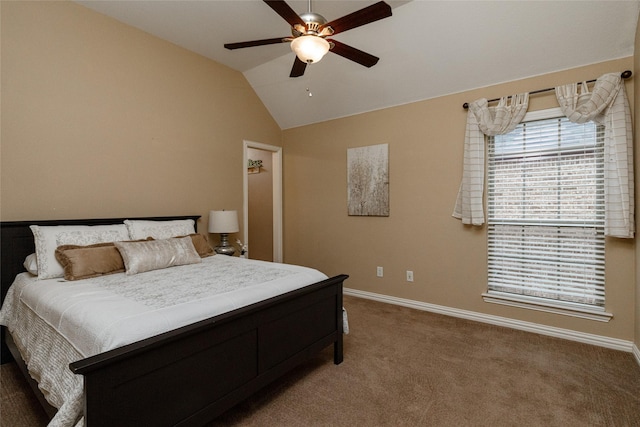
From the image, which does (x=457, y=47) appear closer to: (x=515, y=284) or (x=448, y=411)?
(x=515, y=284)

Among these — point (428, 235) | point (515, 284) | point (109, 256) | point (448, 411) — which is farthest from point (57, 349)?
point (515, 284)

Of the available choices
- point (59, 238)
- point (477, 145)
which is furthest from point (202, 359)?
point (477, 145)

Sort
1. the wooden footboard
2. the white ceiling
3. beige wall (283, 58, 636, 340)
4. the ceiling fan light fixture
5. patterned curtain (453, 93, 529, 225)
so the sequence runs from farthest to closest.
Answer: patterned curtain (453, 93, 529, 225) < beige wall (283, 58, 636, 340) < the white ceiling < the ceiling fan light fixture < the wooden footboard

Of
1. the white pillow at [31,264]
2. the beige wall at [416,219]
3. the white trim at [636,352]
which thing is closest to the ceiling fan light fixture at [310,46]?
the beige wall at [416,219]

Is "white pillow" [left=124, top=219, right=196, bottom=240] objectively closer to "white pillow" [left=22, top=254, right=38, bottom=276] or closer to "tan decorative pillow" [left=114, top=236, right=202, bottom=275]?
"tan decorative pillow" [left=114, top=236, right=202, bottom=275]

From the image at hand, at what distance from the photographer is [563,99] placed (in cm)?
273

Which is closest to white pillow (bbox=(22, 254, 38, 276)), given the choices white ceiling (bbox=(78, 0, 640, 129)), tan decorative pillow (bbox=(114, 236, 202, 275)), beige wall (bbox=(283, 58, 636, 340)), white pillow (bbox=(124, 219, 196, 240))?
tan decorative pillow (bbox=(114, 236, 202, 275))

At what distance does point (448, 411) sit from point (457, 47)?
3.01 metres

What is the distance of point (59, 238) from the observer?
2.40 m

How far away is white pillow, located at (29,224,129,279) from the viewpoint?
2270 mm

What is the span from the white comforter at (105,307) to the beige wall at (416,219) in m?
1.77

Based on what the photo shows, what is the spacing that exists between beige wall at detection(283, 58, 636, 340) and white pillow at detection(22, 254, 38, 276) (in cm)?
311

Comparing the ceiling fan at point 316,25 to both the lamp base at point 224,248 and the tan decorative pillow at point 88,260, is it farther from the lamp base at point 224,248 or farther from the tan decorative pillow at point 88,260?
the lamp base at point 224,248

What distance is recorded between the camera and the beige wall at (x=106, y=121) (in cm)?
Answer: 253
